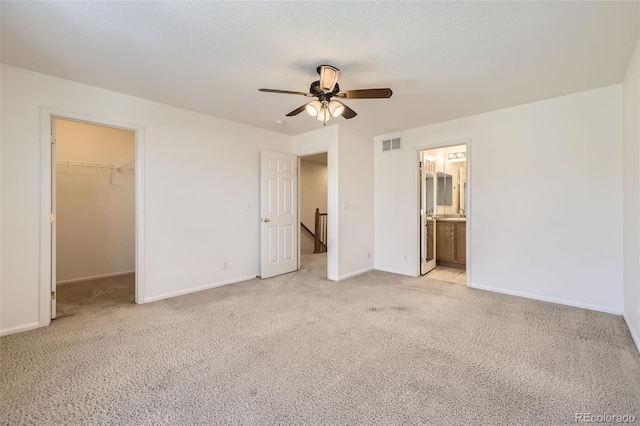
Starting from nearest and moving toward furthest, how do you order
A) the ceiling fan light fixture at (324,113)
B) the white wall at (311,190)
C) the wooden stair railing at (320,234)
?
the ceiling fan light fixture at (324,113) → the wooden stair railing at (320,234) → the white wall at (311,190)

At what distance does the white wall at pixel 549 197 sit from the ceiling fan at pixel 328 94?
222cm

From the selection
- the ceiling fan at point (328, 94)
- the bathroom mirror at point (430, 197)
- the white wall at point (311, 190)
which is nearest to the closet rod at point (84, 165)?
the ceiling fan at point (328, 94)

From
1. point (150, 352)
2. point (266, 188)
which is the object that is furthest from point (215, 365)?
point (266, 188)

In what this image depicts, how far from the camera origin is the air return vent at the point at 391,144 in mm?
4710

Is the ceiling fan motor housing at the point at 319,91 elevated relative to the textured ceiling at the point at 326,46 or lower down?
lower down

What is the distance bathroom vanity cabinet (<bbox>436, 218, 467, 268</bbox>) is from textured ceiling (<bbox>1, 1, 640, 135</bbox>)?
2577mm

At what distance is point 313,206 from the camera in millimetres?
7703

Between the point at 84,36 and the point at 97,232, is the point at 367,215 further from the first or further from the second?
the point at 97,232

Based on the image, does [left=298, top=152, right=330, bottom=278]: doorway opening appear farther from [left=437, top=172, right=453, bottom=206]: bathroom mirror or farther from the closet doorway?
the closet doorway

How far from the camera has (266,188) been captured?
14.7ft

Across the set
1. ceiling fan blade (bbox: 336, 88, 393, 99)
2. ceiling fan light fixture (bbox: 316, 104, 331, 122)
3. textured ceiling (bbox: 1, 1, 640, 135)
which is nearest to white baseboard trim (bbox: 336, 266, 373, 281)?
ceiling fan light fixture (bbox: 316, 104, 331, 122)

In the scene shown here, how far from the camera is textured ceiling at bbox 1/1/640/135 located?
5.97 ft

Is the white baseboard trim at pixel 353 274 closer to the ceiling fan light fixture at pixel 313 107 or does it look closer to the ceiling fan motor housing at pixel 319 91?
the ceiling fan light fixture at pixel 313 107

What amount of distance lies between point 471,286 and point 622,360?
1869 millimetres
